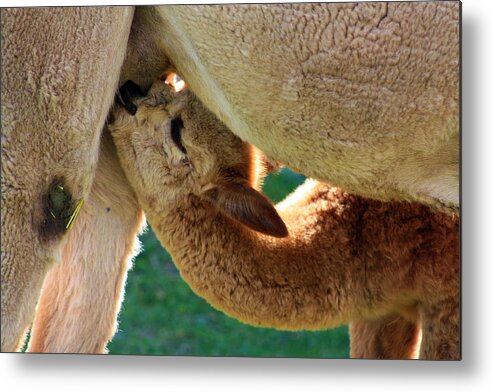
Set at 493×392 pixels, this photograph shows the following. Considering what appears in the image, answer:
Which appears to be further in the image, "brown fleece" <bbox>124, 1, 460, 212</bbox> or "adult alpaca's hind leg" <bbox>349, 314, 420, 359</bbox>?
"adult alpaca's hind leg" <bbox>349, 314, 420, 359</bbox>

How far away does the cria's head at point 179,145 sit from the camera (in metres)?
3.19

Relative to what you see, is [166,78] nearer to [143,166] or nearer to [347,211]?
[143,166]

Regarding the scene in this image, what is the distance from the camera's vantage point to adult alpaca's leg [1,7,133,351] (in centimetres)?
275

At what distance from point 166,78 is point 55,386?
3.51ft

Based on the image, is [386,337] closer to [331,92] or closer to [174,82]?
[331,92]

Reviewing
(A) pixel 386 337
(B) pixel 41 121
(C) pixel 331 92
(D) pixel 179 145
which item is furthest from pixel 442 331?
(B) pixel 41 121

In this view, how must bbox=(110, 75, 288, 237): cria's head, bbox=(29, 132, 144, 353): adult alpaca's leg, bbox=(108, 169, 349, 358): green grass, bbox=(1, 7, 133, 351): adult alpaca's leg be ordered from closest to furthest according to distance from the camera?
bbox=(1, 7, 133, 351): adult alpaca's leg, bbox=(110, 75, 288, 237): cria's head, bbox=(29, 132, 144, 353): adult alpaca's leg, bbox=(108, 169, 349, 358): green grass

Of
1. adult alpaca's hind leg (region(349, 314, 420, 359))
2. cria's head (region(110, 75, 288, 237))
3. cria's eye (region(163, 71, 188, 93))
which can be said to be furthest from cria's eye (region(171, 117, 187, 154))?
adult alpaca's hind leg (region(349, 314, 420, 359))

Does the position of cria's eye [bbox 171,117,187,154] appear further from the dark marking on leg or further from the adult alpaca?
the dark marking on leg

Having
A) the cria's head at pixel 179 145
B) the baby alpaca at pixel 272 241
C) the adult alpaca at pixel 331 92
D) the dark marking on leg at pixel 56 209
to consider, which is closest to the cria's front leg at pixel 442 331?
the baby alpaca at pixel 272 241

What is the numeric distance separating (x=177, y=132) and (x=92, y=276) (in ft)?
1.88

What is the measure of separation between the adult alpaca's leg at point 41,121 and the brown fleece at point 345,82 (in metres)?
0.30

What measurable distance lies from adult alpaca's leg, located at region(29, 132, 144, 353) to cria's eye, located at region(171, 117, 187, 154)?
0.22m

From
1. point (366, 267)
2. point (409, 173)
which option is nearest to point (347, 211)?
point (366, 267)
